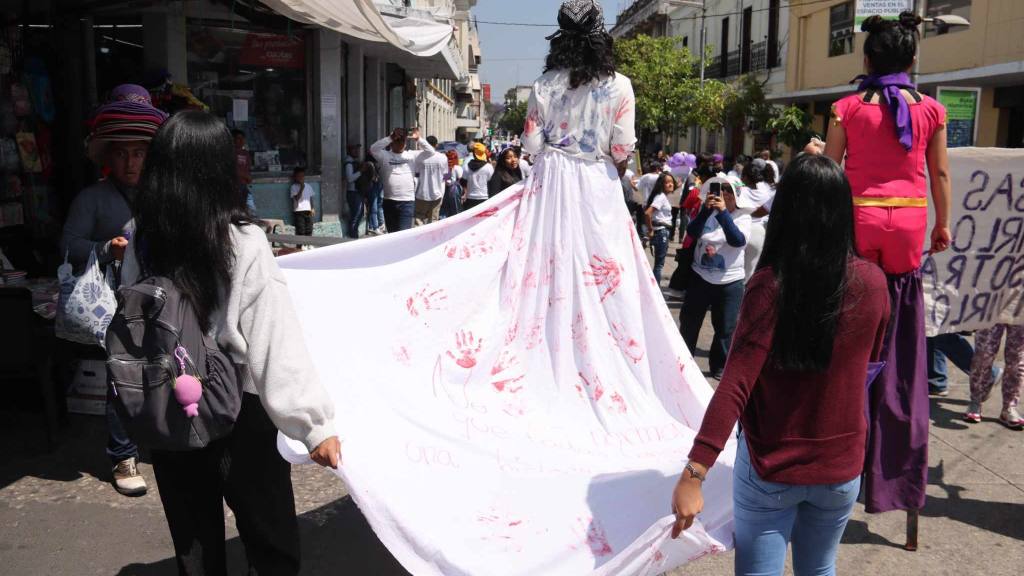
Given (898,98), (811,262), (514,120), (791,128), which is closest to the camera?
(811,262)

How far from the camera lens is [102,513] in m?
4.12

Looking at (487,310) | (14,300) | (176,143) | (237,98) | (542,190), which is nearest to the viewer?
(176,143)

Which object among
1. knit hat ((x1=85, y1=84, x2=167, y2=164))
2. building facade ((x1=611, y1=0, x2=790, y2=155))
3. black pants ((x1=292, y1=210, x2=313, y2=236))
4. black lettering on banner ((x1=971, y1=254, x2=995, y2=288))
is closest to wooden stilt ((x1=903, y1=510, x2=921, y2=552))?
black lettering on banner ((x1=971, y1=254, x2=995, y2=288))

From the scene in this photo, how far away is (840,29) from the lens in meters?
29.1

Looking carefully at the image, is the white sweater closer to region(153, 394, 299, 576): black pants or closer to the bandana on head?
region(153, 394, 299, 576): black pants

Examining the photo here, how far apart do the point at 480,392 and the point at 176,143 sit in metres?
1.71

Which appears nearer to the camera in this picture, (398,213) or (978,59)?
(398,213)

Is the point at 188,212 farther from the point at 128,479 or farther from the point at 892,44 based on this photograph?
the point at 892,44

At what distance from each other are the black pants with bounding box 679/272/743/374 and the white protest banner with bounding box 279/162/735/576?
6.29 ft

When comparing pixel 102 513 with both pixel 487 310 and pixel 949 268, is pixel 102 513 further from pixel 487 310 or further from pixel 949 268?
pixel 949 268

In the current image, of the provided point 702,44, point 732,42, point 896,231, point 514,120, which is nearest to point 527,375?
point 896,231

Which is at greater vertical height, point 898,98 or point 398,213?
point 898,98

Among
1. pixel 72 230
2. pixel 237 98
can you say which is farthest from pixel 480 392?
pixel 237 98

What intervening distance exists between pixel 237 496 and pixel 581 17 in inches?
111
